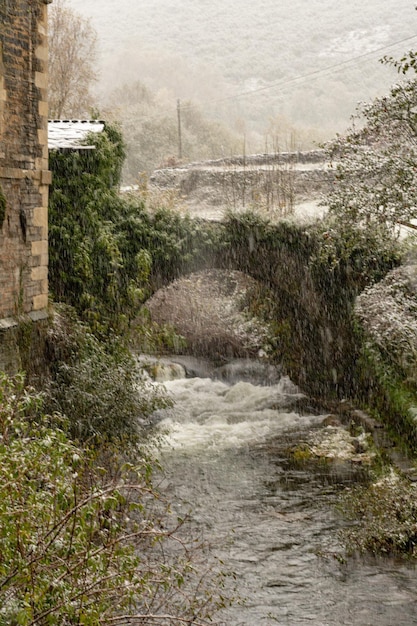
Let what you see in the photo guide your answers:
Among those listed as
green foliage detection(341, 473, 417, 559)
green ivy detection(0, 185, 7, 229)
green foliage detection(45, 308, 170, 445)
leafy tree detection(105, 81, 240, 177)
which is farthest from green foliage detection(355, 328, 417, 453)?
leafy tree detection(105, 81, 240, 177)

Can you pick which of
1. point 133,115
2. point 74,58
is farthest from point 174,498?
point 133,115

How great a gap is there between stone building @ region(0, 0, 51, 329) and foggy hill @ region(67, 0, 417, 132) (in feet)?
122

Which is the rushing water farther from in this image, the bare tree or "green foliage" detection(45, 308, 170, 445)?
the bare tree

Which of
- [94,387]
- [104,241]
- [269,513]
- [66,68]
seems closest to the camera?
[269,513]

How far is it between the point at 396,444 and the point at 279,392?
5.88m

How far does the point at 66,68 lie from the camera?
1167 inches

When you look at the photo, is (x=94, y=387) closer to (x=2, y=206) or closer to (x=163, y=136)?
(x=2, y=206)

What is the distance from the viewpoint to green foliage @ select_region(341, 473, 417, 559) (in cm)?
895

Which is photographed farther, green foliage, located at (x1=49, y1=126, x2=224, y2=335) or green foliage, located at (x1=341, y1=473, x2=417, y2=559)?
green foliage, located at (x1=49, y1=126, x2=224, y2=335)

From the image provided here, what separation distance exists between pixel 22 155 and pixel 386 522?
6.40 m

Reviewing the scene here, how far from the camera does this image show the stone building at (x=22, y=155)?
35.4ft

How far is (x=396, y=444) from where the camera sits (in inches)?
486

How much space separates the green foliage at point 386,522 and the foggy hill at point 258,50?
130 feet

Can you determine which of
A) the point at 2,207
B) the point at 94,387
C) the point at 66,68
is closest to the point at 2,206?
the point at 2,207
